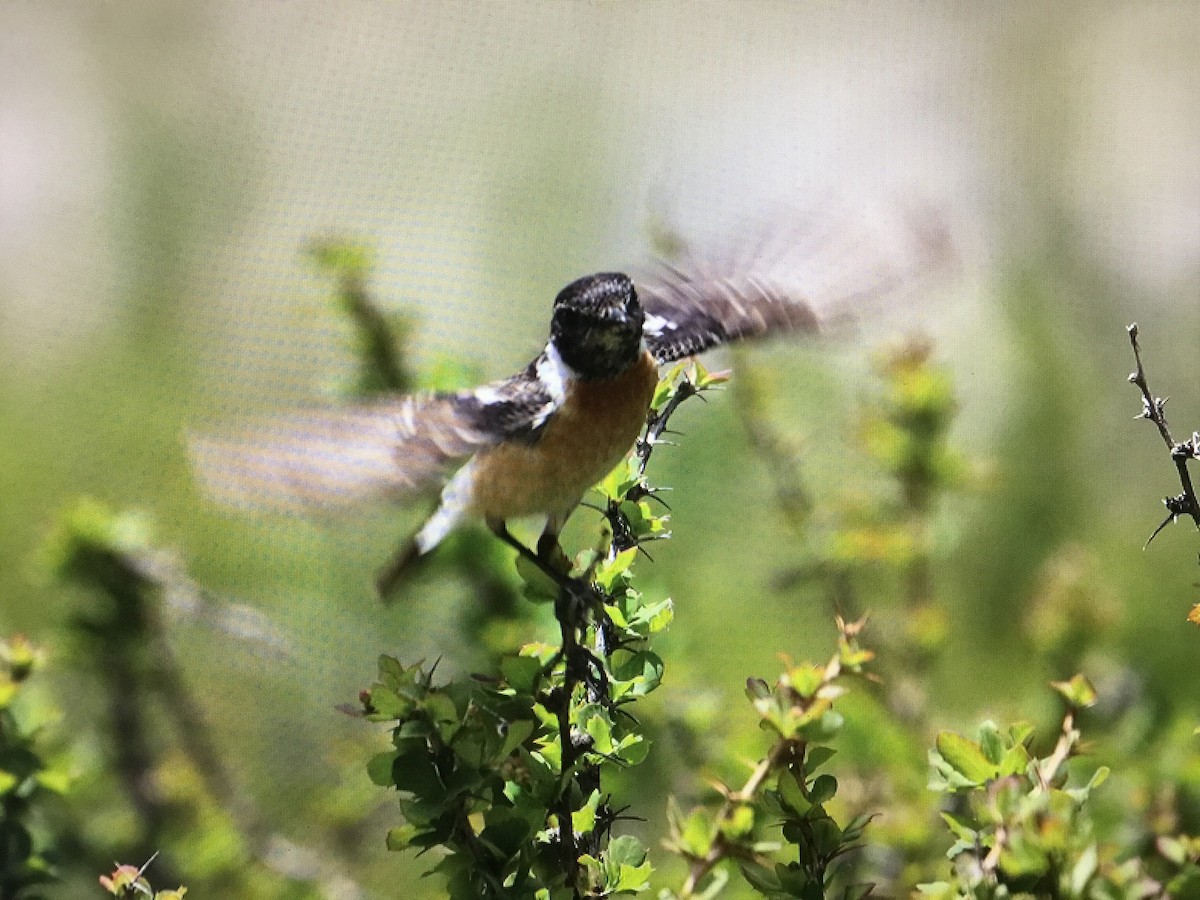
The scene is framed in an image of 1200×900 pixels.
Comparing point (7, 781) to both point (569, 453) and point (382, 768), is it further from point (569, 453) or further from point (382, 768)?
point (569, 453)

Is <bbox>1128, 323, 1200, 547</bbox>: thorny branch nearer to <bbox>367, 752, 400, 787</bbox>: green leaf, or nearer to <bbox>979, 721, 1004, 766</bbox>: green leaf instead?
<bbox>979, 721, 1004, 766</bbox>: green leaf

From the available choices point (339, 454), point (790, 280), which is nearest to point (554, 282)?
point (790, 280)

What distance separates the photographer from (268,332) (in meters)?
2.14

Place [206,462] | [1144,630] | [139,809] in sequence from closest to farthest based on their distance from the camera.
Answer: [206,462] → [139,809] → [1144,630]

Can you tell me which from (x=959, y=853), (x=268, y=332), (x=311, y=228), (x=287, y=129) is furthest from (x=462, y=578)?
(x=287, y=129)

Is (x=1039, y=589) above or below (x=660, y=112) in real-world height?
below

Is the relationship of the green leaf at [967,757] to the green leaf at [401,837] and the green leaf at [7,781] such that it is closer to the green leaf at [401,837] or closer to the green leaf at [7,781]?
the green leaf at [401,837]

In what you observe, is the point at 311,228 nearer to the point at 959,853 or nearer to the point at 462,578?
the point at 462,578

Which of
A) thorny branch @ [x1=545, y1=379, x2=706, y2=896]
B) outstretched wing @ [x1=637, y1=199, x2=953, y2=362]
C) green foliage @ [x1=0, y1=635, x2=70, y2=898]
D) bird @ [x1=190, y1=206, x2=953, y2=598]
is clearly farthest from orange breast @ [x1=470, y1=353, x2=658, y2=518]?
green foliage @ [x1=0, y1=635, x2=70, y2=898]

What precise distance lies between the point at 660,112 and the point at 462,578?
1.40 m

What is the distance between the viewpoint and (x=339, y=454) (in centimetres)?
87

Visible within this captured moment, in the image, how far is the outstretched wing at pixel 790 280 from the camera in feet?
3.86

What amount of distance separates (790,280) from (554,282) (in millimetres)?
933

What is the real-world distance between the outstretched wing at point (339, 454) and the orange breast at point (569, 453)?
0.30 ft
